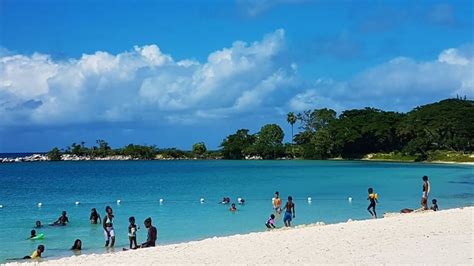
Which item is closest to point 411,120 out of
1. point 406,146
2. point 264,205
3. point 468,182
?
point 406,146

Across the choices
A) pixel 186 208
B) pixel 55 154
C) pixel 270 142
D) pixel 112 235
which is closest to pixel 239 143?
pixel 270 142

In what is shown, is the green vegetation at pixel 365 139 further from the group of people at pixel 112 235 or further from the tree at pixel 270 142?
the group of people at pixel 112 235

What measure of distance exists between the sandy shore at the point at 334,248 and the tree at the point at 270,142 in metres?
118

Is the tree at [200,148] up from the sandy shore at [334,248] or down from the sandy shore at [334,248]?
up

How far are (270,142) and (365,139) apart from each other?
3028cm

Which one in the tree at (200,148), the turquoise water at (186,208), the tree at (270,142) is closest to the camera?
the turquoise water at (186,208)

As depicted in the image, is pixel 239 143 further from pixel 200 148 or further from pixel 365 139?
pixel 365 139

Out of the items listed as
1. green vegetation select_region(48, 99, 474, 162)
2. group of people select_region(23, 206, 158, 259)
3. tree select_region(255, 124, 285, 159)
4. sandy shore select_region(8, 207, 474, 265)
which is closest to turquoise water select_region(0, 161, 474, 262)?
group of people select_region(23, 206, 158, 259)

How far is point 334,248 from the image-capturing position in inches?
611

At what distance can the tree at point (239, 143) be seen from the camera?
471 feet

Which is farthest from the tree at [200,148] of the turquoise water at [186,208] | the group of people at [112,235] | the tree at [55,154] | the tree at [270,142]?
the group of people at [112,235]

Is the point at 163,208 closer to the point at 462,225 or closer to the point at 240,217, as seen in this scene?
the point at 240,217

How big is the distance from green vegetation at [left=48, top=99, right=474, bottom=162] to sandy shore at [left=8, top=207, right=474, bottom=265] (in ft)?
269

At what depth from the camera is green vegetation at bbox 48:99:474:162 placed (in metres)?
100
